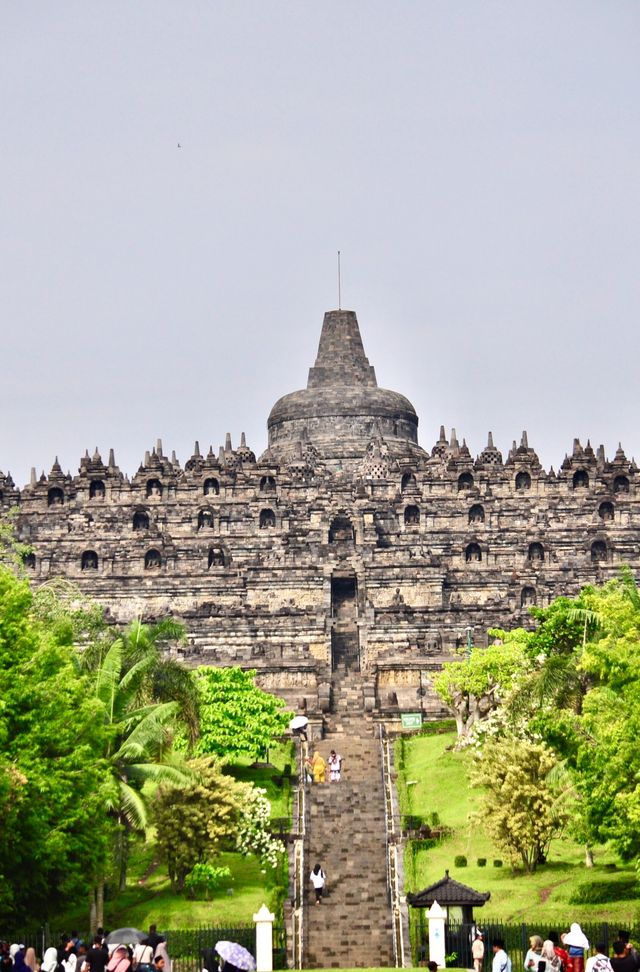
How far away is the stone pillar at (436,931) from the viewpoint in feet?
165

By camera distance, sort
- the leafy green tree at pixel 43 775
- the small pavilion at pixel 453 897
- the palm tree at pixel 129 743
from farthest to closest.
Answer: the palm tree at pixel 129 743 → the leafy green tree at pixel 43 775 → the small pavilion at pixel 453 897

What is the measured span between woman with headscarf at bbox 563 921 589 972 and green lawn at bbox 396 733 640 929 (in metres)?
9.89

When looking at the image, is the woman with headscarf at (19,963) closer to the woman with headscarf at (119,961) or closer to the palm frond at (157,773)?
the woman with headscarf at (119,961)

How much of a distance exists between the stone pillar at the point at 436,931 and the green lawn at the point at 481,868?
149 inches

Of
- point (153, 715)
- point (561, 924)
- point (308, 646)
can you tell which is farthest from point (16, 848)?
point (308, 646)

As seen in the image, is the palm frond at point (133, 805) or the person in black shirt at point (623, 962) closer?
the person in black shirt at point (623, 962)

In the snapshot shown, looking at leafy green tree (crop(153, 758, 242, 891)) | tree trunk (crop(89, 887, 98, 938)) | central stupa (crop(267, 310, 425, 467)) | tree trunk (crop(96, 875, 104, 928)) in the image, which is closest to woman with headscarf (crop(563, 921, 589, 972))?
tree trunk (crop(89, 887, 98, 938))

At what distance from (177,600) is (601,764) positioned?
5238 cm

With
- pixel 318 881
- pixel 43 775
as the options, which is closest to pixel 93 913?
pixel 43 775

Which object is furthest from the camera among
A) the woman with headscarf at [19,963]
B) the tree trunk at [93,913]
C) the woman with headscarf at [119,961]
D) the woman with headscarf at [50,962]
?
the tree trunk at [93,913]

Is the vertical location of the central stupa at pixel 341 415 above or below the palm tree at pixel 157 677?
above

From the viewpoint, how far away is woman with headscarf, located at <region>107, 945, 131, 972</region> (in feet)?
132

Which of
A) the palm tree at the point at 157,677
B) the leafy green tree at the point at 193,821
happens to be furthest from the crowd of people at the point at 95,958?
the palm tree at the point at 157,677

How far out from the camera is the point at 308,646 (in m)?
93.2
